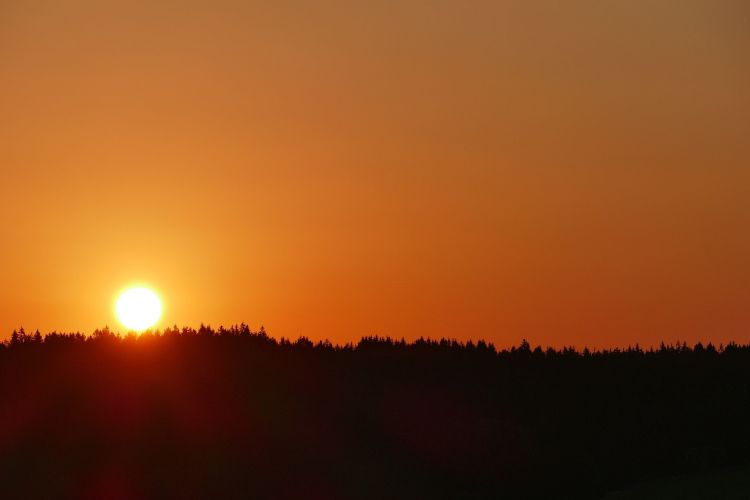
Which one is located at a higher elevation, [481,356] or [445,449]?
[481,356]

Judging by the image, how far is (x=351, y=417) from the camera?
95.8ft

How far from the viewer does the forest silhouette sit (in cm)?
2680

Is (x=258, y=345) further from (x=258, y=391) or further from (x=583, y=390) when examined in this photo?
(x=583, y=390)

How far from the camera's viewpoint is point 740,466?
25.9m

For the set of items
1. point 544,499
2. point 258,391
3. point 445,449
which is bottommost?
point 544,499

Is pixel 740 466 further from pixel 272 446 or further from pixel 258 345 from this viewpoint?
pixel 258 345

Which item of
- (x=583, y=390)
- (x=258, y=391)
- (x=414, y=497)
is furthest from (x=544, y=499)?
(x=258, y=391)

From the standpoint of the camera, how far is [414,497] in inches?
1036

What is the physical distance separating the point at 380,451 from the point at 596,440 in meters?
4.71

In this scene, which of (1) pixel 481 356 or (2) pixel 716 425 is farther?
(1) pixel 481 356

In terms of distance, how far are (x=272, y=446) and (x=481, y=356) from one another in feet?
21.6

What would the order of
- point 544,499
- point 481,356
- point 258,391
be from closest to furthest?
point 544,499, point 258,391, point 481,356

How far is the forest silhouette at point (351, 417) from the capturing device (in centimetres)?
2680

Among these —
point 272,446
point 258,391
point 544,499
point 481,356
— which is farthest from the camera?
point 481,356
